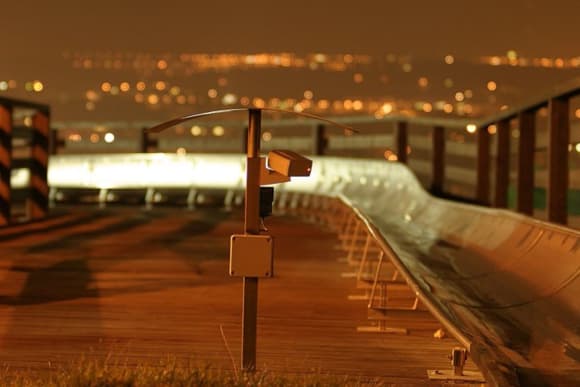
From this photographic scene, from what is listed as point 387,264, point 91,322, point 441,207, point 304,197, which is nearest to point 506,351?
point 91,322

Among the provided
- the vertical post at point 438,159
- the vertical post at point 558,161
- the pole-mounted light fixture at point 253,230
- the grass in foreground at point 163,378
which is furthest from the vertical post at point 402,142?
the grass in foreground at point 163,378

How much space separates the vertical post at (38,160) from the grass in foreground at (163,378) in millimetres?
13042

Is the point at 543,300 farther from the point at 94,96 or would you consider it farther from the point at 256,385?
the point at 94,96

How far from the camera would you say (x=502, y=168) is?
16.0 m

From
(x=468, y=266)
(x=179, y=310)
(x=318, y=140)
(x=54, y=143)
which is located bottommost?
(x=179, y=310)

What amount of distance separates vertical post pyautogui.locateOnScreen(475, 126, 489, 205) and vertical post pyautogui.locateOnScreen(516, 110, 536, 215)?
12.6ft

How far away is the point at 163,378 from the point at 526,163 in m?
8.56

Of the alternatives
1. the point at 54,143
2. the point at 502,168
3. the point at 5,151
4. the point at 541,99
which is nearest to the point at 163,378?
the point at 541,99

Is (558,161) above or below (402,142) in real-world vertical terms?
below

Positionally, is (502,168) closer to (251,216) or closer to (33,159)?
(33,159)

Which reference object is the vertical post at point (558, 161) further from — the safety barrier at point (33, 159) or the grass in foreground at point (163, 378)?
the safety barrier at point (33, 159)

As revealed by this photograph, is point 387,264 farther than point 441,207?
No

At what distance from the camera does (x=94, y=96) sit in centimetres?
12150

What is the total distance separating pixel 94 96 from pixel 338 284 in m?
112
